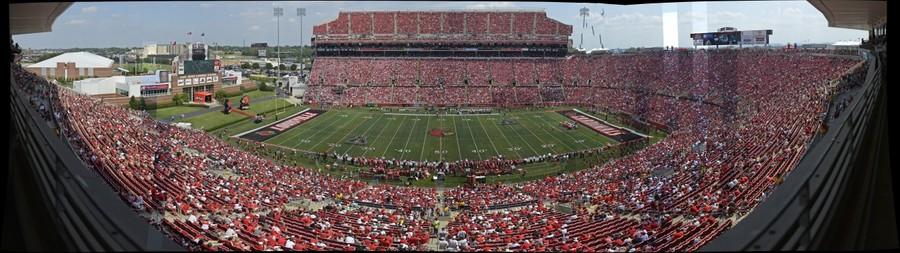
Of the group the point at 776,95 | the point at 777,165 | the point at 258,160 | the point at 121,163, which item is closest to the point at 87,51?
the point at 121,163

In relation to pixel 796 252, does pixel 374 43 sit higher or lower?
higher

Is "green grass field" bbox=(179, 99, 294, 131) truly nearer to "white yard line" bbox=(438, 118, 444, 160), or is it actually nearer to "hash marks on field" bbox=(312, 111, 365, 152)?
"hash marks on field" bbox=(312, 111, 365, 152)

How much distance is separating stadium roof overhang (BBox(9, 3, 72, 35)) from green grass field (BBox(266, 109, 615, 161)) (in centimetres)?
604

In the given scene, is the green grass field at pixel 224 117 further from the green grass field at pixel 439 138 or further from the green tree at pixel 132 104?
the green tree at pixel 132 104

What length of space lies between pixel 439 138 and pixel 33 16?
8.15 m

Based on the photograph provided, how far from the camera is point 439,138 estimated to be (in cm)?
1202

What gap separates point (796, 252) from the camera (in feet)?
9.90

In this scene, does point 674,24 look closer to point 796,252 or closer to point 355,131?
point 796,252

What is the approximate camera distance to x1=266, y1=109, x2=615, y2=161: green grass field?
11.5 m

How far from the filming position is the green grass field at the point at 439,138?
37.6ft

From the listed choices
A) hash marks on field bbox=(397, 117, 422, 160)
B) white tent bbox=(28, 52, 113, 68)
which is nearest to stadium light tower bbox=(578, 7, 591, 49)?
hash marks on field bbox=(397, 117, 422, 160)

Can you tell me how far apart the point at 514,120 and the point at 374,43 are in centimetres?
423

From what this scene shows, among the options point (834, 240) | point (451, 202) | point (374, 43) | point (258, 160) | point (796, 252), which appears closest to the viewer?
point (796, 252)

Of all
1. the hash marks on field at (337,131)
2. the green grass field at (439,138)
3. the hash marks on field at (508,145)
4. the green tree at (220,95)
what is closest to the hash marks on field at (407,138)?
the green grass field at (439,138)
